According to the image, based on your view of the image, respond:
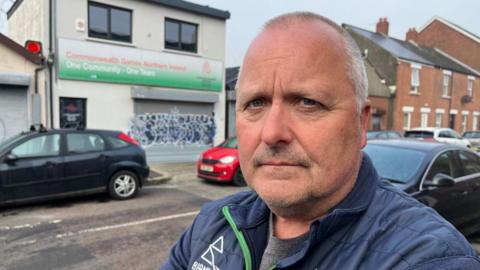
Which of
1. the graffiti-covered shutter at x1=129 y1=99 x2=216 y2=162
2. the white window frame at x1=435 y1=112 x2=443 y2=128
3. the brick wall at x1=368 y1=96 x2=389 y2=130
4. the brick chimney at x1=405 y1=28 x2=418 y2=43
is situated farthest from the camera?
the brick chimney at x1=405 y1=28 x2=418 y2=43

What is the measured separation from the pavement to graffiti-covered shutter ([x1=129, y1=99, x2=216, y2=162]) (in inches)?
23.7

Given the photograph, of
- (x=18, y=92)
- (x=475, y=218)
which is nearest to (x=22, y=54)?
(x=18, y=92)

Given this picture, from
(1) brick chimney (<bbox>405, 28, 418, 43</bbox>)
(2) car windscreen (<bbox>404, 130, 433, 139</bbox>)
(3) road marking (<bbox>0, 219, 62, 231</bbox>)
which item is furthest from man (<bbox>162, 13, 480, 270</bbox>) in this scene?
(1) brick chimney (<bbox>405, 28, 418, 43</bbox>)

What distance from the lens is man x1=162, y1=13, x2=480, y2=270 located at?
1.10 meters

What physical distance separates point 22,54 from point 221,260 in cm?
1191

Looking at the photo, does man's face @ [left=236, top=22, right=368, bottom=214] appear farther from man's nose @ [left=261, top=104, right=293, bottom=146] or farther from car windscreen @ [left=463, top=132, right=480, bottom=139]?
car windscreen @ [left=463, top=132, right=480, bottom=139]

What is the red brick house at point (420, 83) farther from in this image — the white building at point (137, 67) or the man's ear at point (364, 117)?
the man's ear at point (364, 117)

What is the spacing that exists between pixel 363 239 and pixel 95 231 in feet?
17.2

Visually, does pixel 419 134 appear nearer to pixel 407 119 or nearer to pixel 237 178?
pixel 407 119

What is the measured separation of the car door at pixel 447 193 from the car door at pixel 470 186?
1.7 inches

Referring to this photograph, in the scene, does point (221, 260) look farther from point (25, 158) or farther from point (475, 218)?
Result: point (25, 158)

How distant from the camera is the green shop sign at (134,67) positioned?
1126 cm

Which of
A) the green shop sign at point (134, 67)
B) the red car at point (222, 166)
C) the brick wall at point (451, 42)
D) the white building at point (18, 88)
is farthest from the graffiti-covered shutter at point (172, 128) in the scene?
the brick wall at point (451, 42)

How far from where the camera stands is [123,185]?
770 cm
